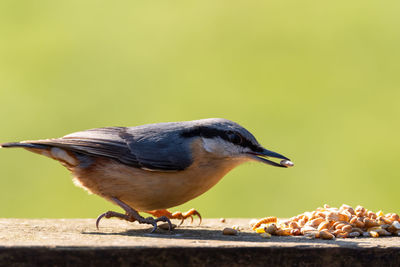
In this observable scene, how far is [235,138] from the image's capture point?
375 cm

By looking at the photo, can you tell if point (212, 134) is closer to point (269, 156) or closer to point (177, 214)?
point (269, 156)

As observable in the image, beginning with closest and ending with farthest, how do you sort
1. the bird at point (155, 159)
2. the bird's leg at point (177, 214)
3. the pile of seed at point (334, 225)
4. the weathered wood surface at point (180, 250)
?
the weathered wood surface at point (180, 250) → the pile of seed at point (334, 225) → the bird at point (155, 159) → the bird's leg at point (177, 214)

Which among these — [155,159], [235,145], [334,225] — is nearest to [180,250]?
[155,159]

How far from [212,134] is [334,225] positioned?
38.0 inches

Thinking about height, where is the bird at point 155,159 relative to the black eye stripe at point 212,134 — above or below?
below

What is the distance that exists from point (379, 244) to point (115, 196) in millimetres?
1673

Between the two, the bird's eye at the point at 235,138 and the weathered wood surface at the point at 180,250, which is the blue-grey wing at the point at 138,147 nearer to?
the bird's eye at the point at 235,138

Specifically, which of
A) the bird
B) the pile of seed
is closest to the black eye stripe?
the bird

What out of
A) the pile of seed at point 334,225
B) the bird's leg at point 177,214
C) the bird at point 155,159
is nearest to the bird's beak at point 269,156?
the bird at point 155,159

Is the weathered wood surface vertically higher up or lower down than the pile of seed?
lower down

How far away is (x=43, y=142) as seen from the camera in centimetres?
386

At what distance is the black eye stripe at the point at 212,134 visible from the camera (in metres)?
3.74

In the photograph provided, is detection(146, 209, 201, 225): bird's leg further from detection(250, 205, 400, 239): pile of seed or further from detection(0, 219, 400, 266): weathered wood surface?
detection(0, 219, 400, 266): weathered wood surface

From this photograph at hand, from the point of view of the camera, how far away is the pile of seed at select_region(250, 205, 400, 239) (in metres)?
3.52
